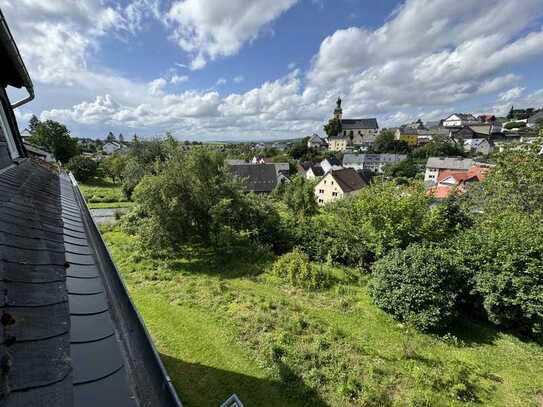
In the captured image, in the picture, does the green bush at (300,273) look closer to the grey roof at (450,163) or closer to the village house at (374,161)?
the grey roof at (450,163)

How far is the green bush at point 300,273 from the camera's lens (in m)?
11.6

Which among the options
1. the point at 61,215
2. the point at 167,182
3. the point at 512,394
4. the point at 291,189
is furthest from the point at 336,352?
the point at 291,189

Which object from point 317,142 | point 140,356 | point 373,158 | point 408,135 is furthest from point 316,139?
point 140,356

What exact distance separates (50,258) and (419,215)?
14.1 meters

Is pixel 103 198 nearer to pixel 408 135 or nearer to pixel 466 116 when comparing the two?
pixel 408 135

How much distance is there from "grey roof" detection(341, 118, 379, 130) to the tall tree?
293 ft

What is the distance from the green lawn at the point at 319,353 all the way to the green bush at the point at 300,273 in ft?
1.73

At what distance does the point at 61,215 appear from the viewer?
123 inches

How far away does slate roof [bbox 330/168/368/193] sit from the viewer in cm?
3622

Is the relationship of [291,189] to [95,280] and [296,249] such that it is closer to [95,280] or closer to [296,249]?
[296,249]

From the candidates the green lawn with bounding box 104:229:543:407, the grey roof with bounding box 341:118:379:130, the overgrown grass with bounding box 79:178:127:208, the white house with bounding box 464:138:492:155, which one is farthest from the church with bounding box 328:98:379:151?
the green lawn with bounding box 104:229:543:407

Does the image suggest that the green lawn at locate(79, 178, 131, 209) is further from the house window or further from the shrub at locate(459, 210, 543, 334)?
the shrub at locate(459, 210, 543, 334)

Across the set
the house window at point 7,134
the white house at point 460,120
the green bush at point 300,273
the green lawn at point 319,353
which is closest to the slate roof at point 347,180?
the green bush at point 300,273

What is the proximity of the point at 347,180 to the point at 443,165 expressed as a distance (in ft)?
81.0
